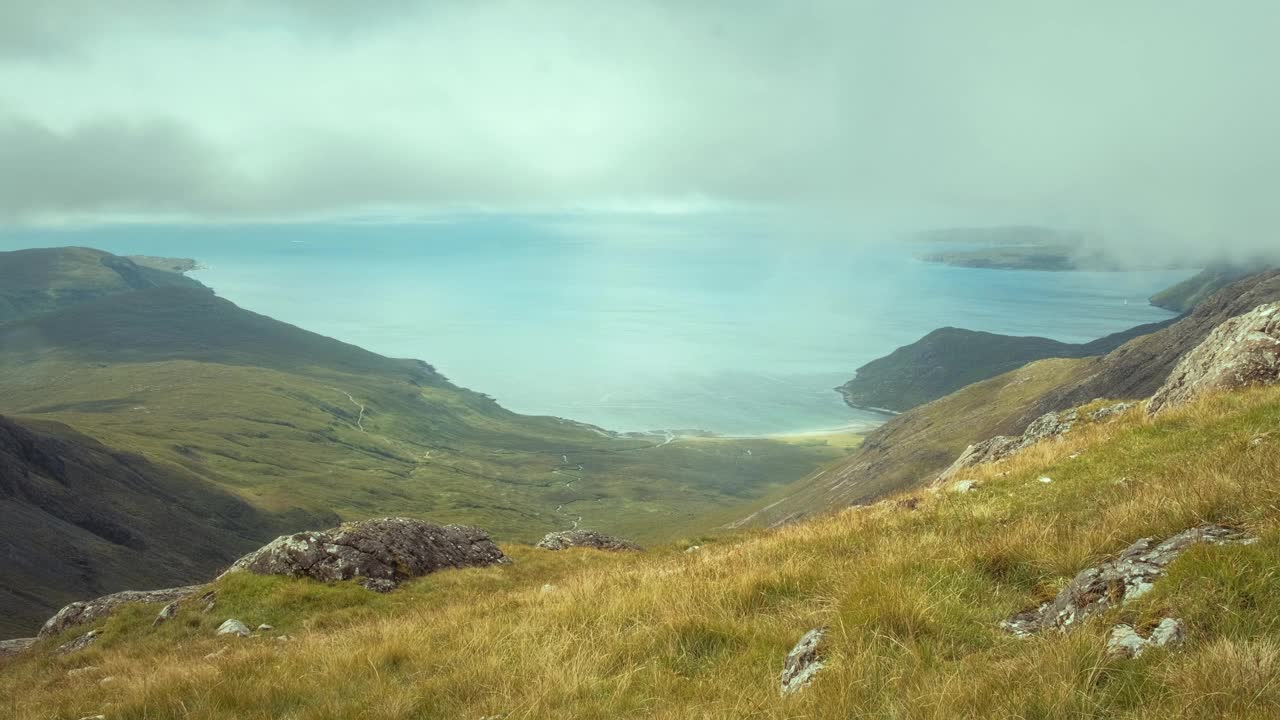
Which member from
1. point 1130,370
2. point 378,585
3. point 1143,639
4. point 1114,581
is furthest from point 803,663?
point 1130,370

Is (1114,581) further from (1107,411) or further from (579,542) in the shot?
(579,542)

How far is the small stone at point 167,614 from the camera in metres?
23.2

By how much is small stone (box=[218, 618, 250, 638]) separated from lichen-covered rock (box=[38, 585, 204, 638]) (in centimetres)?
711

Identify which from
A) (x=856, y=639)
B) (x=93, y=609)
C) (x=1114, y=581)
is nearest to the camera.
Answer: (x=1114, y=581)

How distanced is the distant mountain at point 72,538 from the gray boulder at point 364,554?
119008 mm

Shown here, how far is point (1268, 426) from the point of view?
1498cm

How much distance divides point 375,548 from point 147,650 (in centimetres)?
756

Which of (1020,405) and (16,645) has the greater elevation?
(1020,405)

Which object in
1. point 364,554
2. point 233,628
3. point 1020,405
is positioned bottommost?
point 1020,405

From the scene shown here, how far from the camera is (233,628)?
66.3ft

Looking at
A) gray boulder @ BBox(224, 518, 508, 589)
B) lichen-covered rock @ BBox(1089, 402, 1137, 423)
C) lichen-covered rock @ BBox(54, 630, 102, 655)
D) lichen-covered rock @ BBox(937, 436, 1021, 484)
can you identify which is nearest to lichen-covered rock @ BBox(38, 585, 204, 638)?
lichen-covered rock @ BBox(54, 630, 102, 655)

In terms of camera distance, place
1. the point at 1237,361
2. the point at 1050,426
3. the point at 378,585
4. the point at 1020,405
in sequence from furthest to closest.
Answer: the point at 1020,405, the point at 1050,426, the point at 378,585, the point at 1237,361

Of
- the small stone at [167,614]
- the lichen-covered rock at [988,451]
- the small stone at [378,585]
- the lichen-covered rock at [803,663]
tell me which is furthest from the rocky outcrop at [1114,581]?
the small stone at [167,614]

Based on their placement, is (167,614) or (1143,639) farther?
(167,614)
